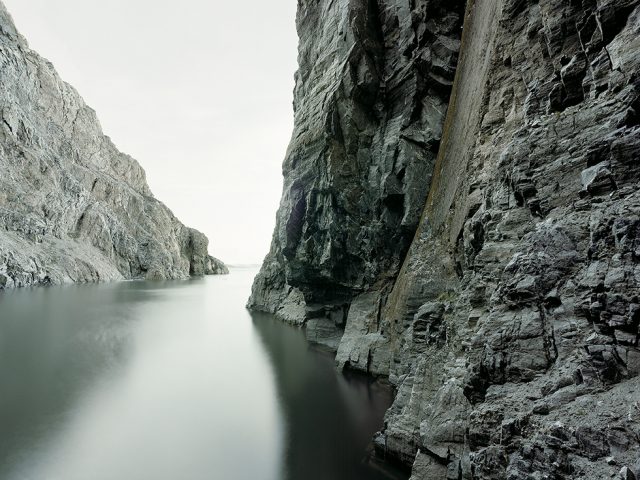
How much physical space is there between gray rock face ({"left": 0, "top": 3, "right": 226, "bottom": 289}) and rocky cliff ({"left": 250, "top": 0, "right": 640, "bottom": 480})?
56.4m

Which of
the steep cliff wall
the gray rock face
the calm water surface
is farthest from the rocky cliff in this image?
the gray rock face

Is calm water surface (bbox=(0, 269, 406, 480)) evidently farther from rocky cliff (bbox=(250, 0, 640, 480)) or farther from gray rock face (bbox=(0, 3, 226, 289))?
gray rock face (bbox=(0, 3, 226, 289))

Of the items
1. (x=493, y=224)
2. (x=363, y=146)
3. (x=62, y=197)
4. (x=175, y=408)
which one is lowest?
(x=175, y=408)

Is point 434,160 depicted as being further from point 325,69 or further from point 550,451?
point 550,451

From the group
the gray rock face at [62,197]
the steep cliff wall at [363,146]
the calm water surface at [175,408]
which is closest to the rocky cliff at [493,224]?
the steep cliff wall at [363,146]

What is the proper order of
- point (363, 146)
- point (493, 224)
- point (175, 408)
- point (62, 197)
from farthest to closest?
point (62, 197), point (363, 146), point (175, 408), point (493, 224)

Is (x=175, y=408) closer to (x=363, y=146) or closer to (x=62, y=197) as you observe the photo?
(x=363, y=146)

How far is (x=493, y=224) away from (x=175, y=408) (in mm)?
15222

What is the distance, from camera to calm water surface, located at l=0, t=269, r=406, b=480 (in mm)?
11141

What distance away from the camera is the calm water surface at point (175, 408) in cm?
1114

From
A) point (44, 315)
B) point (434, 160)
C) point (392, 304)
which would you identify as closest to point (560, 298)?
point (392, 304)

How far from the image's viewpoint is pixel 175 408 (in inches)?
629

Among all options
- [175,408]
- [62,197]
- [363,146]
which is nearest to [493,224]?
[175,408]

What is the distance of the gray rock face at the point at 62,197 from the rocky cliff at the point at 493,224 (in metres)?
56.4
